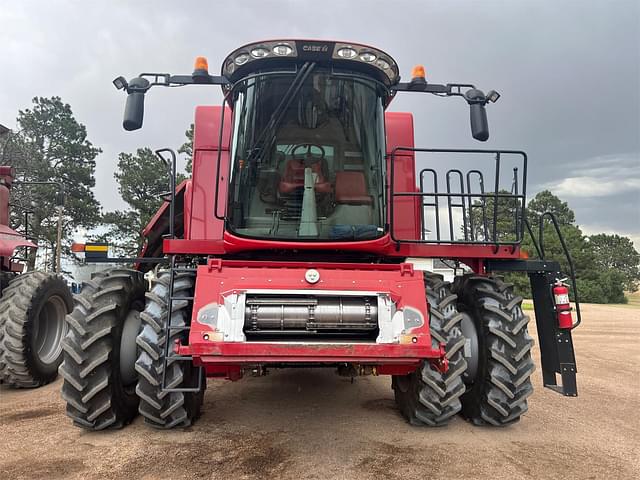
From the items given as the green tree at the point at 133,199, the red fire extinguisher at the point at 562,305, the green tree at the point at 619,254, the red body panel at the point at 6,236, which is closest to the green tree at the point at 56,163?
the green tree at the point at 133,199

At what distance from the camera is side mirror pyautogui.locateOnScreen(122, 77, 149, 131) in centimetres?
432

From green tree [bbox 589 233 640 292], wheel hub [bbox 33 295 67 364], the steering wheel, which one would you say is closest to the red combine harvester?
the steering wheel

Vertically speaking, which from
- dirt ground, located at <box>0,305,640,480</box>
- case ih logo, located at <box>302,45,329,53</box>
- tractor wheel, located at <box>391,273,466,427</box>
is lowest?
dirt ground, located at <box>0,305,640,480</box>

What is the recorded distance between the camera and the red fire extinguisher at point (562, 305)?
4250 millimetres

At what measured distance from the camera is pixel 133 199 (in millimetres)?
33219

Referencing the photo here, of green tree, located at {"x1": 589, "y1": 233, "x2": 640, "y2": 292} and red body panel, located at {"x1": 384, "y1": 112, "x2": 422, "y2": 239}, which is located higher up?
green tree, located at {"x1": 589, "y1": 233, "x2": 640, "y2": 292}

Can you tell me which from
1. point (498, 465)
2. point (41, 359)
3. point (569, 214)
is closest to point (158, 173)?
point (41, 359)

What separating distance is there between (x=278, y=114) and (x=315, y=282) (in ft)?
5.14

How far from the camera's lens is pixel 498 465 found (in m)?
3.65

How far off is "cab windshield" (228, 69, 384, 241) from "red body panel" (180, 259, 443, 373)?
470mm

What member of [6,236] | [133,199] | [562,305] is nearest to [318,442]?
[562,305]

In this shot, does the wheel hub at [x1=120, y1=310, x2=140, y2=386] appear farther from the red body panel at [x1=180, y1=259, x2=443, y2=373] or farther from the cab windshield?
the cab windshield

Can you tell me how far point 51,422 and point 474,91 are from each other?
16.7 feet

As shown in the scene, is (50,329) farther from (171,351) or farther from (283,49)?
(283,49)
